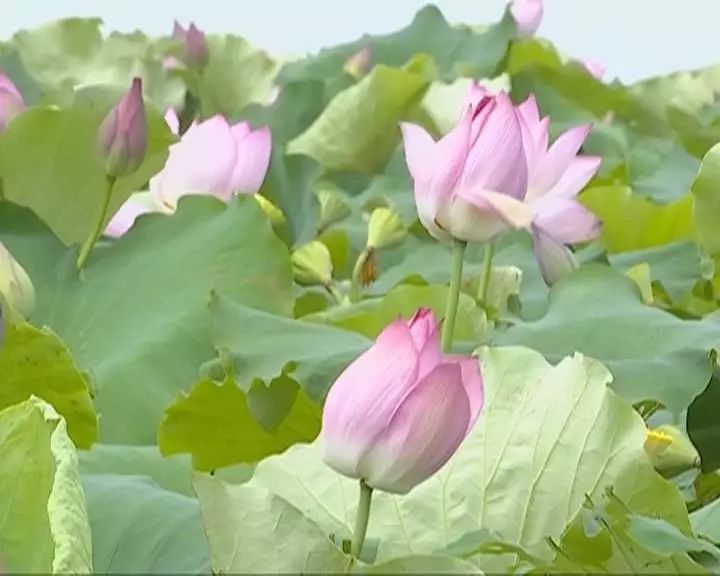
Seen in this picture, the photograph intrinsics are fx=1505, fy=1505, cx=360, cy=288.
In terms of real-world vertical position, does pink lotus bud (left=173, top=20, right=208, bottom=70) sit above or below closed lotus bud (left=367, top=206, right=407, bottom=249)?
below

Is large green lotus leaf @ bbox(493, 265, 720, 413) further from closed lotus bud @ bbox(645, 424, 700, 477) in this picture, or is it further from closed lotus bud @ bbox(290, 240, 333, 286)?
closed lotus bud @ bbox(290, 240, 333, 286)

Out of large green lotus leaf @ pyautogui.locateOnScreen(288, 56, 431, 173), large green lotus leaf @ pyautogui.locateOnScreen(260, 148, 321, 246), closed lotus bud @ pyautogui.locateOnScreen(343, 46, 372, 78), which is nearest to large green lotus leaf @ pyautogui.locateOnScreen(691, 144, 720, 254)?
large green lotus leaf @ pyautogui.locateOnScreen(260, 148, 321, 246)

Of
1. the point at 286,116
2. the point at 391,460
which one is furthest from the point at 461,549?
the point at 286,116

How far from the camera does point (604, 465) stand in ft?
1.51

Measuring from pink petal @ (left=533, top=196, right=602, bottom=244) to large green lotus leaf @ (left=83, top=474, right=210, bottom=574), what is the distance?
310 mm

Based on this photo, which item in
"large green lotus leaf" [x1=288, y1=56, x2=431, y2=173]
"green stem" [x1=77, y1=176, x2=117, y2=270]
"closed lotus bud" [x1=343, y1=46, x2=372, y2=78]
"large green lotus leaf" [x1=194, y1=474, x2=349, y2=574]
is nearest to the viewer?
"large green lotus leaf" [x1=194, y1=474, x2=349, y2=574]

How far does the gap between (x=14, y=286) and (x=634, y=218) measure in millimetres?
550

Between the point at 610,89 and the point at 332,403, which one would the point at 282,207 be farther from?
the point at 332,403

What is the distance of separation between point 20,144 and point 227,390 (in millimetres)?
313

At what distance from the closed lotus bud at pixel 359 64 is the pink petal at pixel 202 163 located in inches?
25.2

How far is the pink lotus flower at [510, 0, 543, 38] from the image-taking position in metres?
1.62

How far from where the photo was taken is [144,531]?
42cm

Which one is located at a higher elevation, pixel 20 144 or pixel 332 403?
pixel 332 403

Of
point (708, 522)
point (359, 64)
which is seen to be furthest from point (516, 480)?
point (359, 64)
